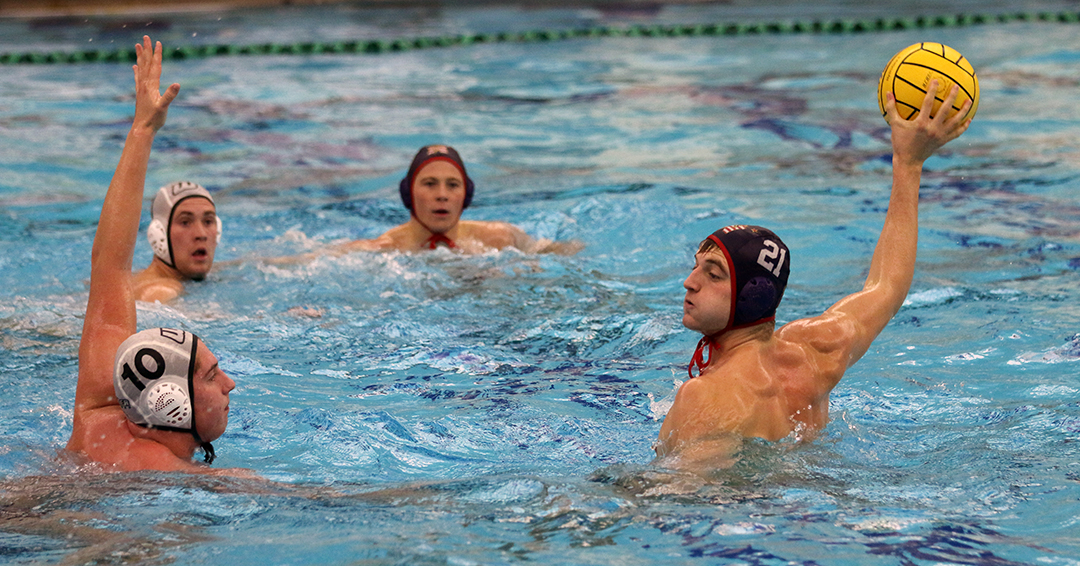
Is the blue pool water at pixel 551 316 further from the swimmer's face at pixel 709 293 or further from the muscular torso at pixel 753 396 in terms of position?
the swimmer's face at pixel 709 293

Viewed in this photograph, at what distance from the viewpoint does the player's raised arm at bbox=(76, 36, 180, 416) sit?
3221 millimetres

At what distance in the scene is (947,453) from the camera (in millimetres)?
3686

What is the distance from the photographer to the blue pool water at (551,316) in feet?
9.80

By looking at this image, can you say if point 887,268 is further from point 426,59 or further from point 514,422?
point 426,59

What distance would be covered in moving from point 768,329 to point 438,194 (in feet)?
11.7

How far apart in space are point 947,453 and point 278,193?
6096 mm

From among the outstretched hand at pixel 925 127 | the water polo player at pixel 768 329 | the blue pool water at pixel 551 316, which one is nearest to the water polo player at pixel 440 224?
the blue pool water at pixel 551 316

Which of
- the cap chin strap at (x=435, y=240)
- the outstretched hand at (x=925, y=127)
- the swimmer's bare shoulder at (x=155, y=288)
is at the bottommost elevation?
the swimmer's bare shoulder at (x=155, y=288)

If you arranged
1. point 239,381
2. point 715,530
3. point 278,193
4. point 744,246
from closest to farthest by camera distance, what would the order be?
point 715,530 → point 744,246 → point 239,381 → point 278,193

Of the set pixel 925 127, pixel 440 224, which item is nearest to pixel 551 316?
pixel 440 224

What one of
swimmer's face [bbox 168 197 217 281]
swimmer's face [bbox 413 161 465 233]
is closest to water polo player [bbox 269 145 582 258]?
swimmer's face [bbox 413 161 465 233]

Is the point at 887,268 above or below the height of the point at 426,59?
below

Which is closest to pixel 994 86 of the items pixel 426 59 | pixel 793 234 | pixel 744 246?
pixel 793 234

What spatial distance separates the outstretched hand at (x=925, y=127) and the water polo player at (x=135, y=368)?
82.8 inches
